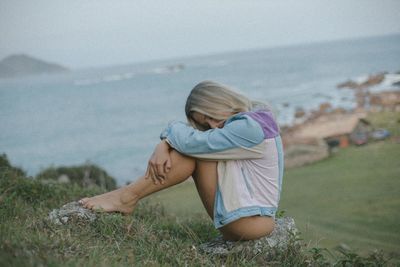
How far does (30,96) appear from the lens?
207ft

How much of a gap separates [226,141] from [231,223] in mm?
541

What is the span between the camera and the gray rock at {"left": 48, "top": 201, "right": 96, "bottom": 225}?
Answer: 3268 millimetres

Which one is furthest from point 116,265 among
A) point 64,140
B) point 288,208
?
point 64,140

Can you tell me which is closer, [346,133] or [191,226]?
[191,226]

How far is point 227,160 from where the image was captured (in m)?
3.07

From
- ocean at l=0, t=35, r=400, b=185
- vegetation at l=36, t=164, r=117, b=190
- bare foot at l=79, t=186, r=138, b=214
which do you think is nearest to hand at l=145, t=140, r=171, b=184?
bare foot at l=79, t=186, r=138, b=214

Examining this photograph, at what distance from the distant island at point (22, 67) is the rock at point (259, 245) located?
5693cm

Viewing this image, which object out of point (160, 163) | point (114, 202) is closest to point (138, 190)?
point (114, 202)

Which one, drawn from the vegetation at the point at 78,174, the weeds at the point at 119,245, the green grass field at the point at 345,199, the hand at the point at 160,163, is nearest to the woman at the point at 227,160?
the hand at the point at 160,163

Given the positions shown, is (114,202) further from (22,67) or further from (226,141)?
(22,67)

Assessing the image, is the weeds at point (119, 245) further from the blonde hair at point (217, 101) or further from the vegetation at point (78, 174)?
the vegetation at point (78, 174)

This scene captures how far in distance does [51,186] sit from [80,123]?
32.2 metres

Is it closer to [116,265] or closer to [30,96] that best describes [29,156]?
[116,265]

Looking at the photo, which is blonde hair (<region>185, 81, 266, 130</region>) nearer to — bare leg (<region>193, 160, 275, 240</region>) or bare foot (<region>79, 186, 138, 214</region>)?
bare leg (<region>193, 160, 275, 240</region>)
